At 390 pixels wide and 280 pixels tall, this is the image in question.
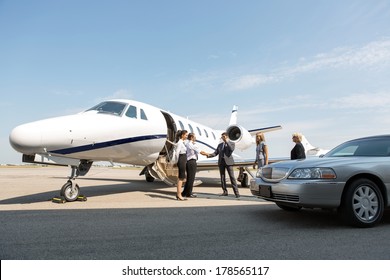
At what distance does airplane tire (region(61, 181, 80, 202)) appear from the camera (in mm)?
7699

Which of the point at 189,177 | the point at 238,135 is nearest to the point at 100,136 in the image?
the point at 189,177

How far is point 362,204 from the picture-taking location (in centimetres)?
504

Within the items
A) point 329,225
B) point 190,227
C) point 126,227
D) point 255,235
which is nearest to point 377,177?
point 329,225

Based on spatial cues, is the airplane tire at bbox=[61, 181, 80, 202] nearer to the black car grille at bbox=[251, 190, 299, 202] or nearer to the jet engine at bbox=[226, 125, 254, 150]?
the black car grille at bbox=[251, 190, 299, 202]

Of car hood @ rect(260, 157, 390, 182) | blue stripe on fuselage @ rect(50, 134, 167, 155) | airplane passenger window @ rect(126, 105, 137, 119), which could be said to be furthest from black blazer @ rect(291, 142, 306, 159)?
airplane passenger window @ rect(126, 105, 137, 119)

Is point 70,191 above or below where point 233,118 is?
below

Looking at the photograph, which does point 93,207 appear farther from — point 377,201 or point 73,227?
point 377,201

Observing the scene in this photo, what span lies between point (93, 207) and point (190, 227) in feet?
9.99

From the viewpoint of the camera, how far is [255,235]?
171 inches

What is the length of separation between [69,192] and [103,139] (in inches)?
60.9

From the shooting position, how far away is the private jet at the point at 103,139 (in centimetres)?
690

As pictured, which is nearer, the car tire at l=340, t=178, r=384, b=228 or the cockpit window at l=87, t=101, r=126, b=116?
the car tire at l=340, t=178, r=384, b=228

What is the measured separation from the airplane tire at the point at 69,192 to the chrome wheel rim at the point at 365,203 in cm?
626

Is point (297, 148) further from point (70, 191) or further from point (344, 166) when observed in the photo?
point (70, 191)
